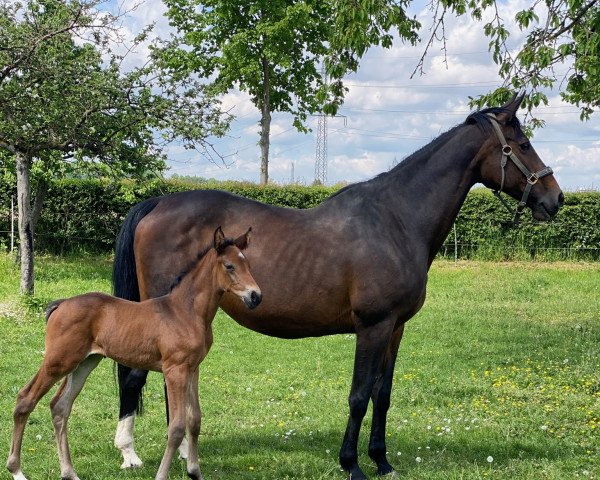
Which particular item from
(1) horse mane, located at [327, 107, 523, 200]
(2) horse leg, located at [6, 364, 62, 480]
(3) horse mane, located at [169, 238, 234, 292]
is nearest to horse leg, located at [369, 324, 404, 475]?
(1) horse mane, located at [327, 107, 523, 200]

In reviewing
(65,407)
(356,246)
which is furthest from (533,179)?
(65,407)

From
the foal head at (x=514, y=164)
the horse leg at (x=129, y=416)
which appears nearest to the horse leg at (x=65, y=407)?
the horse leg at (x=129, y=416)

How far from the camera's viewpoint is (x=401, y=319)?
19.0 feet

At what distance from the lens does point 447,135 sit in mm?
6113

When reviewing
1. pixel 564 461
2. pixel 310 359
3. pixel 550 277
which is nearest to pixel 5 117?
pixel 310 359

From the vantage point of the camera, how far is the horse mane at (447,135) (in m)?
6.01

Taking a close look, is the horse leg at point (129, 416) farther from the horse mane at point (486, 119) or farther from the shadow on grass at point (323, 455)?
the horse mane at point (486, 119)

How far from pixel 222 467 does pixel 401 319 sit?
198 centimetres

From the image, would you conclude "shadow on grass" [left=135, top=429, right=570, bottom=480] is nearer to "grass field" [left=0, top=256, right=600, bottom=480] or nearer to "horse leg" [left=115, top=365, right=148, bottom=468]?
"grass field" [left=0, top=256, right=600, bottom=480]

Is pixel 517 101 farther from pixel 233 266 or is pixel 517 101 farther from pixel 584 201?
pixel 584 201

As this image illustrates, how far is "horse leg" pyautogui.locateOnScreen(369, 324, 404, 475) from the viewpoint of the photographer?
19.9 ft

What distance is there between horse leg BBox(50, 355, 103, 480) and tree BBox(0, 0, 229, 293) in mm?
7968

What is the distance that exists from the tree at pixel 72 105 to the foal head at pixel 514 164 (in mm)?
8367

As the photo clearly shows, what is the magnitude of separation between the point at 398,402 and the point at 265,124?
2366 cm
